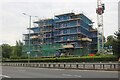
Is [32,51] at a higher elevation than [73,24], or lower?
lower

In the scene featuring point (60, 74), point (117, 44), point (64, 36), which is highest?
point (64, 36)

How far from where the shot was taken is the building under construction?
4065 inches

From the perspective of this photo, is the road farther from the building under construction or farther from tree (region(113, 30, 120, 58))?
the building under construction

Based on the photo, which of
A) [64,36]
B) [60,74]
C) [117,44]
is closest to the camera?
[60,74]

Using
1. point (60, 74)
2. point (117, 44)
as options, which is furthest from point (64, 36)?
point (60, 74)

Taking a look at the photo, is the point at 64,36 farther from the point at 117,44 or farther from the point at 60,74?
the point at 60,74

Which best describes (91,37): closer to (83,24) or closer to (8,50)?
(83,24)

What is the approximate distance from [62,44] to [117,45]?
2969 inches

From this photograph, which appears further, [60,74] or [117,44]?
[117,44]

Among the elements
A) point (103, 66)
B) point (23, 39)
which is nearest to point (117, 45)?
point (103, 66)

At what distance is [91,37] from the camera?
115 meters

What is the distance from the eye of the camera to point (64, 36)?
10812 centimetres

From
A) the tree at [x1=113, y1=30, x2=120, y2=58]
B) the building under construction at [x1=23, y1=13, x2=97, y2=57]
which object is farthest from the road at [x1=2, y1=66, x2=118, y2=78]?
the building under construction at [x1=23, y1=13, x2=97, y2=57]

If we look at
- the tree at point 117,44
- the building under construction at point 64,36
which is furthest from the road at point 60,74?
the building under construction at point 64,36
